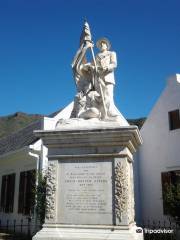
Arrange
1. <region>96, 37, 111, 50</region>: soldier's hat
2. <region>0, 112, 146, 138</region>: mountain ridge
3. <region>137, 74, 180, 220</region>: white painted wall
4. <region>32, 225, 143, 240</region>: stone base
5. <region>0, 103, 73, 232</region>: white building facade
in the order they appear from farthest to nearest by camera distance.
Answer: <region>0, 112, 146, 138</region>: mountain ridge < <region>137, 74, 180, 220</region>: white painted wall < <region>0, 103, 73, 232</region>: white building facade < <region>96, 37, 111, 50</region>: soldier's hat < <region>32, 225, 143, 240</region>: stone base

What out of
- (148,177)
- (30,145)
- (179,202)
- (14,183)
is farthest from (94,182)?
(14,183)

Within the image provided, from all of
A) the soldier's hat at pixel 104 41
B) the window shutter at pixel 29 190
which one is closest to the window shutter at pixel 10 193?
the window shutter at pixel 29 190

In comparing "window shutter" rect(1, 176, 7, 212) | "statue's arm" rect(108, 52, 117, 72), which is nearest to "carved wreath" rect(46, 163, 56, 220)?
"statue's arm" rect(108, 52, 117, 72)

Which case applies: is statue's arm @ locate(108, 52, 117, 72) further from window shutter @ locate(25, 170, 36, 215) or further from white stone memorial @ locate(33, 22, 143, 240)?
window shutter @ locate(25, 170, 36, 215)

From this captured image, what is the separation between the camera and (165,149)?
17.9m

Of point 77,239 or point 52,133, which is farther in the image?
point 52,133

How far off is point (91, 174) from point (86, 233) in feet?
3.84

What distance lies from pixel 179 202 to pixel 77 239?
811cm

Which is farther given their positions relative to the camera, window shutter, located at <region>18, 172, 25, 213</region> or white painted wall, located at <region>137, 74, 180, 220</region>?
window shutter, located at <region>18, 172, 25, 213</region>

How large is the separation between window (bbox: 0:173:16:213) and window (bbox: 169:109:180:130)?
30.2 ft

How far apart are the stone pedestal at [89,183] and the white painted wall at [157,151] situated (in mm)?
10229

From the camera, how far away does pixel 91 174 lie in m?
7.43

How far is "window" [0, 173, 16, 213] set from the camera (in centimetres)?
1995

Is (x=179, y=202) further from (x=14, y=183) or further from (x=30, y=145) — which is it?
(x=14, y=183)
